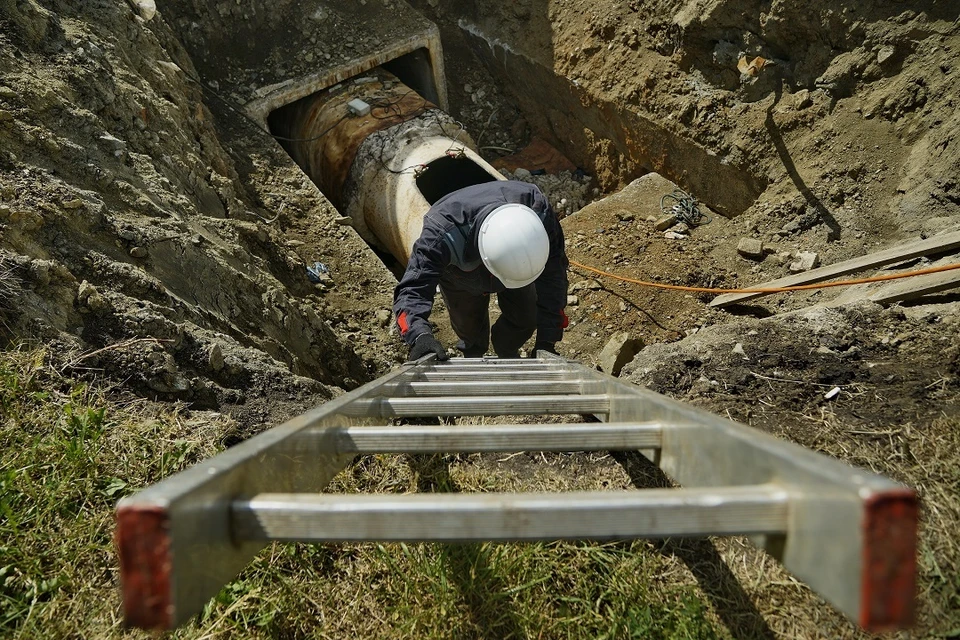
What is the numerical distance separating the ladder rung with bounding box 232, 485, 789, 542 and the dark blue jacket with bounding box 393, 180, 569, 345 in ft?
7.23

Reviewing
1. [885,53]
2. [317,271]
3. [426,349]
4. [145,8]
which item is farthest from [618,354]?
[145,8]

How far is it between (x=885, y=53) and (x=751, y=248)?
5.59ft

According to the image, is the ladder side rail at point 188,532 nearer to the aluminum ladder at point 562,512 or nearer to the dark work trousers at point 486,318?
the aluminum ladder at point 562,512

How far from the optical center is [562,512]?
102 centimetres

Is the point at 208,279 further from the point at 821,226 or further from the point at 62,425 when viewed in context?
the point at 821,226

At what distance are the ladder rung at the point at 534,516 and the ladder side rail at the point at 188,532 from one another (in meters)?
0.07

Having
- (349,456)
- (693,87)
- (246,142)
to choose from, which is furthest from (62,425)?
(693,87)

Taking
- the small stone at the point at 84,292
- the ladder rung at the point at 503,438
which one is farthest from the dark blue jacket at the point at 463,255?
the ladder rung at the point at 503,438

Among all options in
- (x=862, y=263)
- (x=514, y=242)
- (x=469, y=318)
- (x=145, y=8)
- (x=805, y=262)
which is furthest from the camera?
(x=145, y=8)

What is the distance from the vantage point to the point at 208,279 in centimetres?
358

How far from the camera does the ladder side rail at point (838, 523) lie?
81 centimetres

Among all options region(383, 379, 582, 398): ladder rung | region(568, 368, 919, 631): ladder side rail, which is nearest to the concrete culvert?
region(383, 379, 582, 398): ladder rung

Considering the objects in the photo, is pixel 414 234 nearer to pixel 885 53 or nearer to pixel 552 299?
pixel 552 299

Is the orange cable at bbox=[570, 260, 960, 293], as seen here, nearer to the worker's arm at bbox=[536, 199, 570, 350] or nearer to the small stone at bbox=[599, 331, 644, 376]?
the small stone at bbox=[599, 331, 644, 376]
